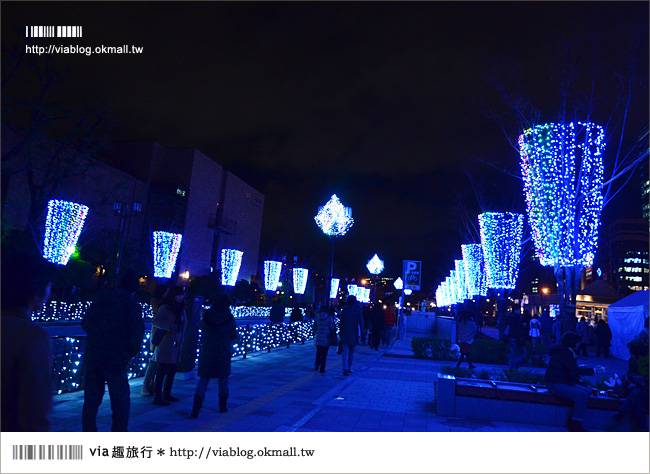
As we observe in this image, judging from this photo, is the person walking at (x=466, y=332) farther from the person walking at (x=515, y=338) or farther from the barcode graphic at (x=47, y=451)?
the barcode graphic at (x=47, y=451)

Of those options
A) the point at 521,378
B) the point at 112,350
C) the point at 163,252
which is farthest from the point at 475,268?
the point at 112,350

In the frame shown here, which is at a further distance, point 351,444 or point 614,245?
point 614,245

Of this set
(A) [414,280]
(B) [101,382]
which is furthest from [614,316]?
(B) [101,382]

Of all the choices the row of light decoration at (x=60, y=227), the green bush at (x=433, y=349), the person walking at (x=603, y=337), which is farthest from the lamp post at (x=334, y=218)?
the row of light decoration at (x=60, y=227)

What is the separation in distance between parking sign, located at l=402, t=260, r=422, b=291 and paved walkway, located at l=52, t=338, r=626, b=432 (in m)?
7.51

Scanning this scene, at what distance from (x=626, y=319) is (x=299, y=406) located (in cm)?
1646

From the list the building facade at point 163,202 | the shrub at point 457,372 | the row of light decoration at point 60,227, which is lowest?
the shrub at point 457,372

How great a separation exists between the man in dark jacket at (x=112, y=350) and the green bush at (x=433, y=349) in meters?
12.0

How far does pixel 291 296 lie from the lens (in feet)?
226

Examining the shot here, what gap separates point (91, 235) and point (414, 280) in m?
28.2

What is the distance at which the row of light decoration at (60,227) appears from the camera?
1995 cm

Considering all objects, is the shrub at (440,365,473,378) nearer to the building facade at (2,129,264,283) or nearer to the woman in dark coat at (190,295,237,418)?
the woman in dark coat at (190,295,237,418)

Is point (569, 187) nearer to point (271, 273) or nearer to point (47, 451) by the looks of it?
point (47, 451)

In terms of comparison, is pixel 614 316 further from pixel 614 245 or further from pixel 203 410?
pixel 614 245
